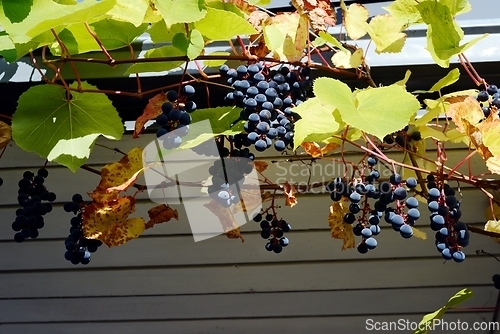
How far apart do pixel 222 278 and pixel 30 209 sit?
0.80 meters

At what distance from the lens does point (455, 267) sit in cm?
174

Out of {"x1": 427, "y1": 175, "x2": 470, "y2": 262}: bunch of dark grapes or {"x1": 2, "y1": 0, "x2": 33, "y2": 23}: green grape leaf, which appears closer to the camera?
{"x1": 2, "y1": 0, "x2": 33, "y2": 23}: green grape leaf

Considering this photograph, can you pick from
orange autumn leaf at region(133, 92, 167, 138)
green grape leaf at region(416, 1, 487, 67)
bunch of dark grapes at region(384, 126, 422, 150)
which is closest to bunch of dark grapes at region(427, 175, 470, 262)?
bunch of dark grapes at region(384, 126, 422, 150)

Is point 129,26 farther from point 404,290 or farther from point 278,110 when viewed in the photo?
point 404,290

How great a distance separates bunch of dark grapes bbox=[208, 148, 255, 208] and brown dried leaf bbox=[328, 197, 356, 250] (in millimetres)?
255

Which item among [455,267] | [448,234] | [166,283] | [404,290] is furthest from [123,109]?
[455,267]

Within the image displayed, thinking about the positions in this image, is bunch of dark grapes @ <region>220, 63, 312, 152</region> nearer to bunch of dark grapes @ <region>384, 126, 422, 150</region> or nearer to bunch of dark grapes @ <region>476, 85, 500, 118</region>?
bunch of dark grapes @ <region>384, 126, 422, 150</region>

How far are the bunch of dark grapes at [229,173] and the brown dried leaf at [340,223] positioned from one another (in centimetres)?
26

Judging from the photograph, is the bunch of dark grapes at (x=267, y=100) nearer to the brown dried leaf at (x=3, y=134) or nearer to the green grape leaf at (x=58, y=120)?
the green grape leaf at (x=58, y=120)

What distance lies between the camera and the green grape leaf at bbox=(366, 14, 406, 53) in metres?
1.12

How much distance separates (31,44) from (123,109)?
1.47 ft

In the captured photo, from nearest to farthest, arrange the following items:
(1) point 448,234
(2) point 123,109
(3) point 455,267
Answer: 1. (1) point 448,234
2. (2) point 123,109
3. (3) point 455,267

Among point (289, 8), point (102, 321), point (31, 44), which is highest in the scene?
point (289, 8)

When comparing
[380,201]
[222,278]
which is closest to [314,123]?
[380,201]
